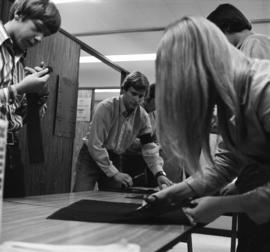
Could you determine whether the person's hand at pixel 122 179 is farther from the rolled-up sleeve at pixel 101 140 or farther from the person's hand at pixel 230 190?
the person's hand at pixel 230 190

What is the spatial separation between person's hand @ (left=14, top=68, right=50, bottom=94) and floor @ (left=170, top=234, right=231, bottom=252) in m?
1.96

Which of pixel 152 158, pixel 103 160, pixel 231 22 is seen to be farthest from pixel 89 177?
pixel 231 22

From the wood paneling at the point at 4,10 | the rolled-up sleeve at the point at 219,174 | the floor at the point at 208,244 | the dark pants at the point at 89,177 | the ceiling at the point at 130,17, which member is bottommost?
the floor at the point at 208,244

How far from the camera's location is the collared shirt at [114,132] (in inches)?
83.5

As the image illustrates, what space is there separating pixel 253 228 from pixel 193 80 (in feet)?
1.65

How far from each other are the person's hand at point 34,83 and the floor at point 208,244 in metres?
1.96

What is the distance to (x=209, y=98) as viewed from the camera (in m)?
0.70

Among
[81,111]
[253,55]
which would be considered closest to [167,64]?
[253,55]

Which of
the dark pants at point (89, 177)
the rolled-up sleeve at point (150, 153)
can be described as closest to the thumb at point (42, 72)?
the dark pants at point (89, 177)

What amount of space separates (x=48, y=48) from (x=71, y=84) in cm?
34

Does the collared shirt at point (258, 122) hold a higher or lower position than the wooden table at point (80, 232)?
higher

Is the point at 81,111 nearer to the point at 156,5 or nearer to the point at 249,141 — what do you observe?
the point at 156,5

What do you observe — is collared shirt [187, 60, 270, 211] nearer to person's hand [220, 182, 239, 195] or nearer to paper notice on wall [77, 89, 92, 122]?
person's hand [220, 182, 239, 195]

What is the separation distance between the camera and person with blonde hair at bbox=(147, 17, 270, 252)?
67cm
